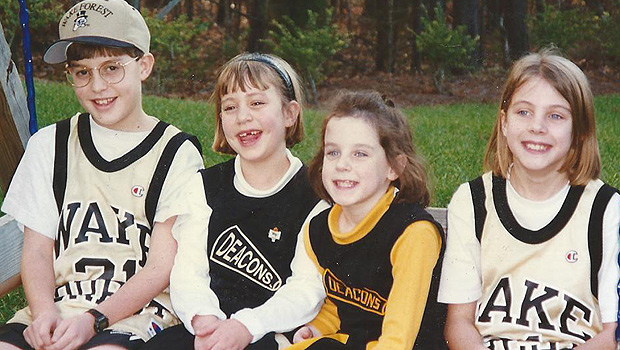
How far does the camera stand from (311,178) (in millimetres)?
2639

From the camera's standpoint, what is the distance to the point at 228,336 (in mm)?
2412

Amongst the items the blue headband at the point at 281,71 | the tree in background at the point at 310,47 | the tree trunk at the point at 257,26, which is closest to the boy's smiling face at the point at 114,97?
the blue headband at the point at 281,71

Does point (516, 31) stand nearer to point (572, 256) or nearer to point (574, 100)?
point (574, 100)

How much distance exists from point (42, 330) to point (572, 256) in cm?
157

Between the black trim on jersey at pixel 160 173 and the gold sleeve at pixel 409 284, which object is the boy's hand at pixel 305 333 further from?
the black trim on jersey at pixel 160 173

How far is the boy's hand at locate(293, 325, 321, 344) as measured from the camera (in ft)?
8.23

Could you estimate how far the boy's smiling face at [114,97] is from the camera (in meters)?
2.71

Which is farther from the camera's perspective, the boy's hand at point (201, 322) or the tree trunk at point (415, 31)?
the tree trunk at point (415, 31)

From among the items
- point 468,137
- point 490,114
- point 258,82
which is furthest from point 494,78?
point 258,82

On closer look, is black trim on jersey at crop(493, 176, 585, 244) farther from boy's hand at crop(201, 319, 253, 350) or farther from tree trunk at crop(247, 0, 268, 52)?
tree trunk at crop(247, 0, 268, 52)

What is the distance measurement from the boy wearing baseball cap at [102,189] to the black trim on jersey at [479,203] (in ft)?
3.06

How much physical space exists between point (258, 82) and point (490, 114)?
20.6ft

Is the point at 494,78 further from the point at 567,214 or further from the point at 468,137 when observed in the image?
the point at 567,214

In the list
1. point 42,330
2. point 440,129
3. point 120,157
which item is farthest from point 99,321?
point 440,129
